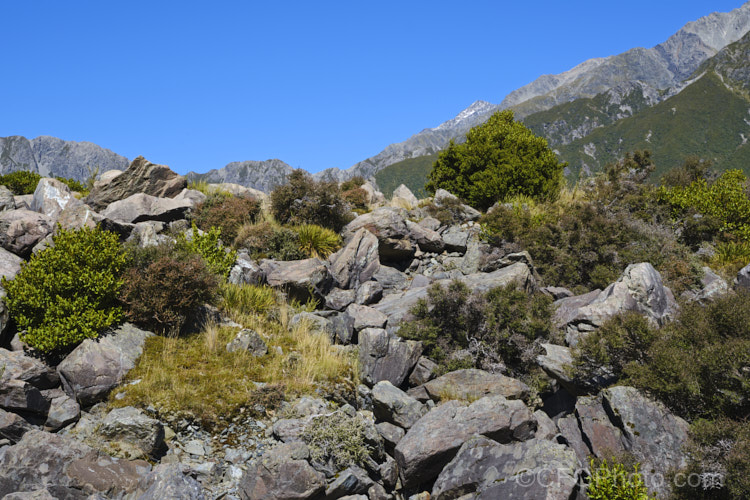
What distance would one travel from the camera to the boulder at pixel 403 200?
24.1 m

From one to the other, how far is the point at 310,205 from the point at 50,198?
30.8 ft

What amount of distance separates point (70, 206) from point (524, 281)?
45.9 feet

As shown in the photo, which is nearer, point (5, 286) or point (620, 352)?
point (620, 352)

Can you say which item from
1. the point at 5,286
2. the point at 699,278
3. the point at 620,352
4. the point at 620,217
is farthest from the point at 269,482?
the point at 620,217

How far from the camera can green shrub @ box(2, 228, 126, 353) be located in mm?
9477

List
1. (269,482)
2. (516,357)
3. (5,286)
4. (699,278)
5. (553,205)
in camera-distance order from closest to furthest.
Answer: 1. (269,482)
2. (5,286)
3. (516,357)
4. (699,278)
5. (553,205)

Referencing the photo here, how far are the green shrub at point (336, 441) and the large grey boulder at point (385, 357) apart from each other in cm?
222

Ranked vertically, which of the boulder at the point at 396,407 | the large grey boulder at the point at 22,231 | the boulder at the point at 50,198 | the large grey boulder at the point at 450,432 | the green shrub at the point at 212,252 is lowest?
the large grey boulder at the point at 450,432

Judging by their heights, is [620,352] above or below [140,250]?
below

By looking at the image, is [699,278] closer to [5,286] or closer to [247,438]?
[247,438]

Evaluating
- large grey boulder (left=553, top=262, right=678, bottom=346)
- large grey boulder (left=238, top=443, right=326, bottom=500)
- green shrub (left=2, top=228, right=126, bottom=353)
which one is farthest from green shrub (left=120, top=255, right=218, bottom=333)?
large grey boulder (left=553, top=262, right=678, bottom=346)

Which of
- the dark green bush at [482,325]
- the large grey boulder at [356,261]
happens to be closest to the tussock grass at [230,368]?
the dark green bush at [482,325]

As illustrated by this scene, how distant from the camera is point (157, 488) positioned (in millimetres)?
6586

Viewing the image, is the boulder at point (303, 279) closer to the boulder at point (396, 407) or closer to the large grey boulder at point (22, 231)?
the boulder at point (396, 407)
